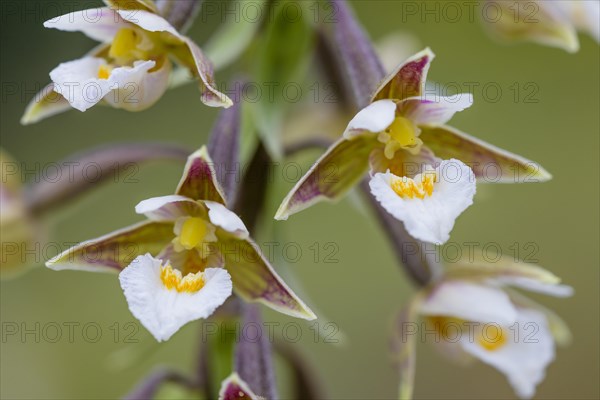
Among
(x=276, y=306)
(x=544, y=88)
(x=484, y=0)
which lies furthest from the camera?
(x=544, y=88)

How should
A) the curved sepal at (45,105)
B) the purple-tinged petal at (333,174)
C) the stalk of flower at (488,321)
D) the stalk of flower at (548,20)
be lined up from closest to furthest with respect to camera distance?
1. the purple-tinged petal at (333,174)
2. the curved sepal at (45,105)
3. the stalk of flower at (488,321)
4. the stalk of flower at (548,20)

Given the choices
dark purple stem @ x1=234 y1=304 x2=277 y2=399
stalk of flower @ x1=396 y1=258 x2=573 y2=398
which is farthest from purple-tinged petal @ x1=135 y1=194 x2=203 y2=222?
stalk of flower @ x1=396 y1=258 x2=573 y2=398

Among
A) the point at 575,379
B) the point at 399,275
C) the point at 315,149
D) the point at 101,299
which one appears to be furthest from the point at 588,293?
the point at 315,149

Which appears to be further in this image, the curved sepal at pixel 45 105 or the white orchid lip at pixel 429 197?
the curved sepal at pixel 45 105

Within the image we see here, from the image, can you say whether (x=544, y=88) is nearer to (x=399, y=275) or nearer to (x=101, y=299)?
(x=399, y=275)

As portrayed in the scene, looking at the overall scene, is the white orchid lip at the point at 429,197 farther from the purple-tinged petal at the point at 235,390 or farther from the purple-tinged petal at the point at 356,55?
the purple-tinged petal at the point at 235,390

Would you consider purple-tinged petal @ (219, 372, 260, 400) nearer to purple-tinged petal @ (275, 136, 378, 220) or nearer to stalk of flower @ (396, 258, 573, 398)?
purple-tinged petal @ (275, 136, 378, 220)

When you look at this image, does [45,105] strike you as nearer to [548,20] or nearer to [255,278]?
[255,278]

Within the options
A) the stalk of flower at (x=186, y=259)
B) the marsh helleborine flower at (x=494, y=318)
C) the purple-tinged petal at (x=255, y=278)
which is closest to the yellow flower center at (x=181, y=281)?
the stalk of flower at (x=186, y=259)
